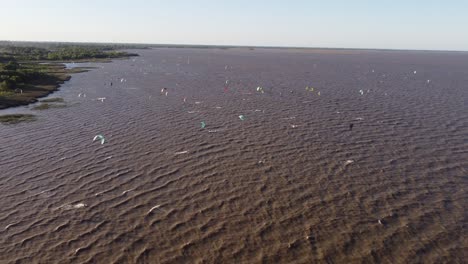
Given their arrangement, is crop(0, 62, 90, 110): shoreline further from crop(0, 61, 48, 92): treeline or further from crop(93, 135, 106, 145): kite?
crop(93, 135, 106, 145): kite

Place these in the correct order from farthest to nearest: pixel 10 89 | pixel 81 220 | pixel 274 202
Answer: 1. pixel 10 89
2. pixel 274 202
3. pixel 81 220

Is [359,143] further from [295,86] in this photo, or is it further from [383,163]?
[295,86]

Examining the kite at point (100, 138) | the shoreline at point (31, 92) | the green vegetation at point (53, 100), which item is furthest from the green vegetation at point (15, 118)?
the kite at point (100, 138)

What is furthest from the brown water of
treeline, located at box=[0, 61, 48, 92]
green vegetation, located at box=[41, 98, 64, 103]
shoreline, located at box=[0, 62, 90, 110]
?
treeline, located at box=[0, 61, 48, 92]

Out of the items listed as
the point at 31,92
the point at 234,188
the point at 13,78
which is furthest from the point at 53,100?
the point at 234,188

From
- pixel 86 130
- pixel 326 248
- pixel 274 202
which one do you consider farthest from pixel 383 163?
pixel 86 130

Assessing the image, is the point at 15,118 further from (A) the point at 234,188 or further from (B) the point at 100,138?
(A) the point at 234,188

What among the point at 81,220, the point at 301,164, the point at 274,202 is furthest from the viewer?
the point at 301,164
